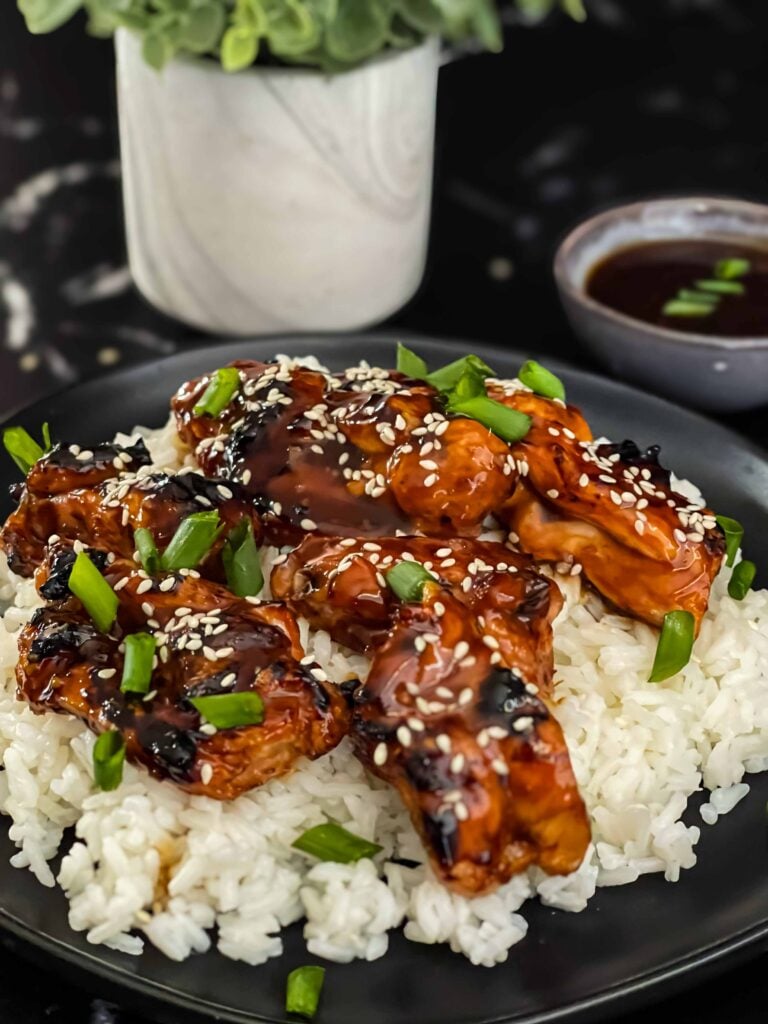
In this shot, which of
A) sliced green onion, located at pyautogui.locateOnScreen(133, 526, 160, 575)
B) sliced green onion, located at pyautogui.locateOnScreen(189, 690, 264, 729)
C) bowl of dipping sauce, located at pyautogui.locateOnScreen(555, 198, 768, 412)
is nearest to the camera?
sliced green onion, located at pyautogui.locateOnScreen(189, 690, 264, 729)

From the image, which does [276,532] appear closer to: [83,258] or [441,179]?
[83,258]

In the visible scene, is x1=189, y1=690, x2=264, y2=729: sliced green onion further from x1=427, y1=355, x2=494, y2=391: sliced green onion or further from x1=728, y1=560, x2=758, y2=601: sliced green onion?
x1=728, y1=560, x2=758, y2=601: sliced green onion

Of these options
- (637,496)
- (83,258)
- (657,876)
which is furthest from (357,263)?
(657,876)

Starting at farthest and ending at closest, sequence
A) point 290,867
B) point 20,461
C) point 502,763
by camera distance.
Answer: point 20,461 < point 290,867 < point 502,763

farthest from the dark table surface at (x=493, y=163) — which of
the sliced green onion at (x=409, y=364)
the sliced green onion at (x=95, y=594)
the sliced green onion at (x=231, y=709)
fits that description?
the sliced green onion at (x=231, y=709)

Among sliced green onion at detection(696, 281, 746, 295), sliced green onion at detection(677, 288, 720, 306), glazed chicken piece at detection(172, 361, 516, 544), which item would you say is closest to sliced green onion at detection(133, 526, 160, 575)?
glazed chicken piece at detection(172, 361, 516, 544)

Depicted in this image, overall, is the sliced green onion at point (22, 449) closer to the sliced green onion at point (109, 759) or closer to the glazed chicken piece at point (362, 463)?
the glazed chicken piece at point (362, 463)

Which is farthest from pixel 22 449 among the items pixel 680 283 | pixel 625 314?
pixel 680 283

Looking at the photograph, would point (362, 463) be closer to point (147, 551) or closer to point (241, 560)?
point (241, 560)
